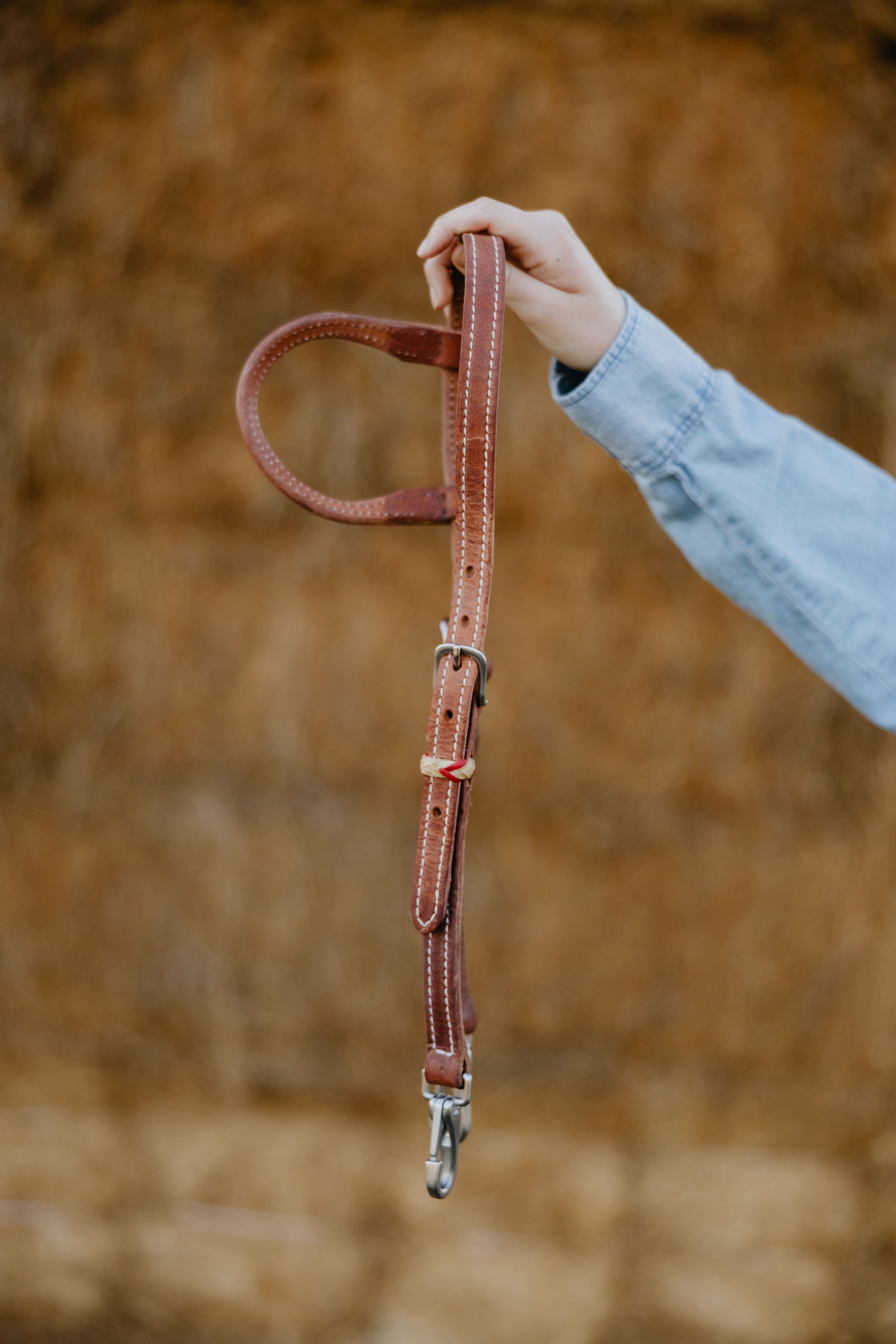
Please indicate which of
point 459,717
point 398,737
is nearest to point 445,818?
point 459,717

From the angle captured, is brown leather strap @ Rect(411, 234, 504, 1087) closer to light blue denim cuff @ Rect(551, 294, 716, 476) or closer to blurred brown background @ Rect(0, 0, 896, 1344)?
light blue denim cuff @ Rect(551, 294, 716, 476)

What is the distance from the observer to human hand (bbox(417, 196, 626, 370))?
1.88ft

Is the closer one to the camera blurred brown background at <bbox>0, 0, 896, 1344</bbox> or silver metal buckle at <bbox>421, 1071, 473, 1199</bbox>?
silver metal buckle at <bbox>421, 1071, 473, 1199</bbox>

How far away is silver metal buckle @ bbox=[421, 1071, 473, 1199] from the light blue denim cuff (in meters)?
0.44

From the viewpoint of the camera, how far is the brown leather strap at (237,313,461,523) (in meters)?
0.61

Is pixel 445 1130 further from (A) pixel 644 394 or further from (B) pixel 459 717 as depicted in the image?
(A) pixel 644 394

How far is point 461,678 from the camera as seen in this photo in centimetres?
55

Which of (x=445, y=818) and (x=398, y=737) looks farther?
(x=398, y=737)

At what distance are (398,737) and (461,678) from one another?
716mm

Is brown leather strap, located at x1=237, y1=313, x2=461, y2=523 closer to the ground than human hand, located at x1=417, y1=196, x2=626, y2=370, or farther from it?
closer to the ground

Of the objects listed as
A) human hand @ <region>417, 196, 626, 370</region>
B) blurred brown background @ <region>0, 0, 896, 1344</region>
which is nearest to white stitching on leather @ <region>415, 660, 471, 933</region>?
human hand @ <region>417, 196, 626, 370</region>

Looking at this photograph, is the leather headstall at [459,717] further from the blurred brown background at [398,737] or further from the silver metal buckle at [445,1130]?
the blurred brown background at [398,737]

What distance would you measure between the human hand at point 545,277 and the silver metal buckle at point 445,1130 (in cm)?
50

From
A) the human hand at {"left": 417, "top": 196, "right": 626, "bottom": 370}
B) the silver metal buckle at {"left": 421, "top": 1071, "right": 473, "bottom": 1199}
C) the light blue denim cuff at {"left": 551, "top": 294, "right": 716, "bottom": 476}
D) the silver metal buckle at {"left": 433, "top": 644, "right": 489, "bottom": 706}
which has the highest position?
the human hand at {"left": 417, "top": 196, "right": 626, "bottom": 370}
